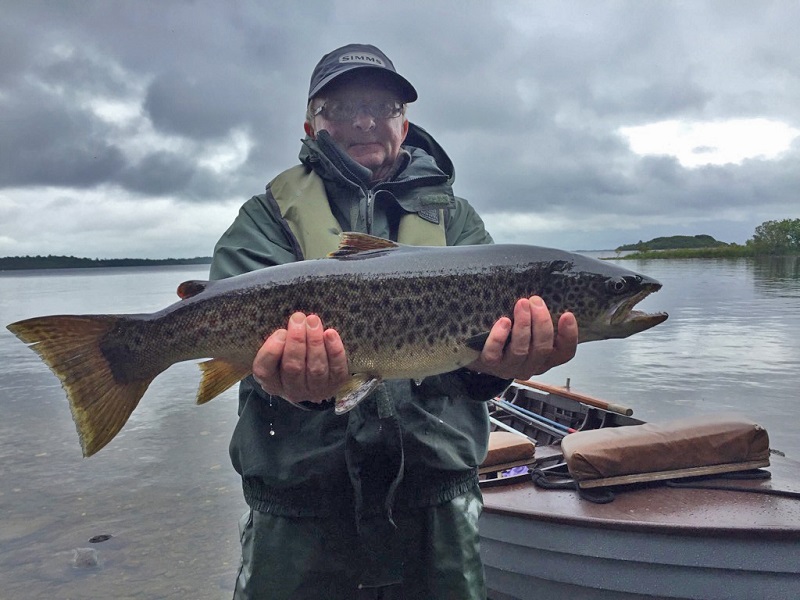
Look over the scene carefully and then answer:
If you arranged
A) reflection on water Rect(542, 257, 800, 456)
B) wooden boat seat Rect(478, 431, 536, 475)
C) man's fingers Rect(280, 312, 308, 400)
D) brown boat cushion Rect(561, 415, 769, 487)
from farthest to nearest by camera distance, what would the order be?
reflection on water Rect(542, 257, 800, 456) → wooden boat seat Rect(478, 431, 536, 475) → brown boat cushion Rect(561, 415, 769, 487) → man's fingers Rect(280, 312, 308, 400)

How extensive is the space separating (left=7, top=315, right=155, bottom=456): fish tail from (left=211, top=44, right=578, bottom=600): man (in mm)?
653

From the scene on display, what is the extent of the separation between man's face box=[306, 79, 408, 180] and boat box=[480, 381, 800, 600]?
3761 mm

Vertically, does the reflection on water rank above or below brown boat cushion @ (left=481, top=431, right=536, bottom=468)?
below

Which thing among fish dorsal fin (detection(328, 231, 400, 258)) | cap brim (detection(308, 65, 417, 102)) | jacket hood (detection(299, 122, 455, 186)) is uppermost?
cap brim (detection(308, 65, 417, 102))

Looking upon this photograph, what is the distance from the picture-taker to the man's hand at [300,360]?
3.15m

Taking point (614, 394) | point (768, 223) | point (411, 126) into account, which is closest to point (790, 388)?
point (614, 394)

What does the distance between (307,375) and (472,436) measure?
1.17 m

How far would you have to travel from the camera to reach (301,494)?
3428mm

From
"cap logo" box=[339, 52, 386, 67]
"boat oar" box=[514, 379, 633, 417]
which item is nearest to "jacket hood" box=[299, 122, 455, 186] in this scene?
"cap logo" box=[339, 52, 386, 67]

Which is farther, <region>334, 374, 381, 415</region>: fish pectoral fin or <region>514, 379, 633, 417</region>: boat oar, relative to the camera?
<region>514, 379, 633, 417</region>: boat oar

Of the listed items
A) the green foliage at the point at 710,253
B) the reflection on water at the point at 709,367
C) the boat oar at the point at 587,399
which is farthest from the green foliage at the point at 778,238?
the boat oar at the point at 587,399

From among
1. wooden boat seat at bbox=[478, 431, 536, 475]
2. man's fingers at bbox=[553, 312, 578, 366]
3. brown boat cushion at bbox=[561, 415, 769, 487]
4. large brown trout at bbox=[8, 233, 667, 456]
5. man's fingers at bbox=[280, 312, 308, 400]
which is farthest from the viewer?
wooden boat seat at bbox=[478, 431, 536, 475]

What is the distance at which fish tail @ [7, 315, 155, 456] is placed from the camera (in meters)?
3.36

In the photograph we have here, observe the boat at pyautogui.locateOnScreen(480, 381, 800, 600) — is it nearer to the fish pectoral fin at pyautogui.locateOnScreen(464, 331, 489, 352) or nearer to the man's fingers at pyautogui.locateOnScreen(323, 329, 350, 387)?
the fish pectoral fin at pyautogui.locateOnScreen(464, 331, 489, 352)
